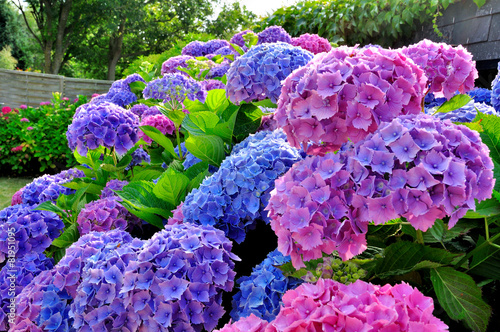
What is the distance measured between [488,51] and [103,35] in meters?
22.9

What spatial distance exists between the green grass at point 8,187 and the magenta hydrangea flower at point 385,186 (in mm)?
6004

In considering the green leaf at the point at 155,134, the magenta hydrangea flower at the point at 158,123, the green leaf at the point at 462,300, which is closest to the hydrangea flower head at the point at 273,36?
the magenta hydrangea flower at the point at 158,123

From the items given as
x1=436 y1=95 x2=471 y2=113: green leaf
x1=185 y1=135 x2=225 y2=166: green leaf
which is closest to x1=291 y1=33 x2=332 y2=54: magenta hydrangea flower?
x1=185 y1=135 x2=225 y2=166: green leaf

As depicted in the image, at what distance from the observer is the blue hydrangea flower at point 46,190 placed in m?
2.52

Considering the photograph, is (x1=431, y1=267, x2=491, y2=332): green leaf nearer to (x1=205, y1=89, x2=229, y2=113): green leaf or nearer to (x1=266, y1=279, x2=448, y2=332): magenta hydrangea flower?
(x1=266, y1=279, x2=448, y2=332): magenta hydrangea flower

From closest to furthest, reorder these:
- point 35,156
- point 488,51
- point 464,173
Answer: point 464,173 → point 488,51 → point 35,156

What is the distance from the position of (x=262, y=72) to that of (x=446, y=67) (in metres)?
0.83

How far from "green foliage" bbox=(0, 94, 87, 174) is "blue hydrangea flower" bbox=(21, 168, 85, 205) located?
223 inches

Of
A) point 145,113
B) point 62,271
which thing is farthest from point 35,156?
point 62,271

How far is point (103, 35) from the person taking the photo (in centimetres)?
2347

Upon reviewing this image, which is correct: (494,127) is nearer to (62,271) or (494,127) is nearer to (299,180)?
(299,180)

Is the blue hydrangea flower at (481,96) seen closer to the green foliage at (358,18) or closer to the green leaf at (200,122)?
the green leaf at (200,122)

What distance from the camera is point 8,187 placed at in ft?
24.0

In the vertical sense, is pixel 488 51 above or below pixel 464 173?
above
